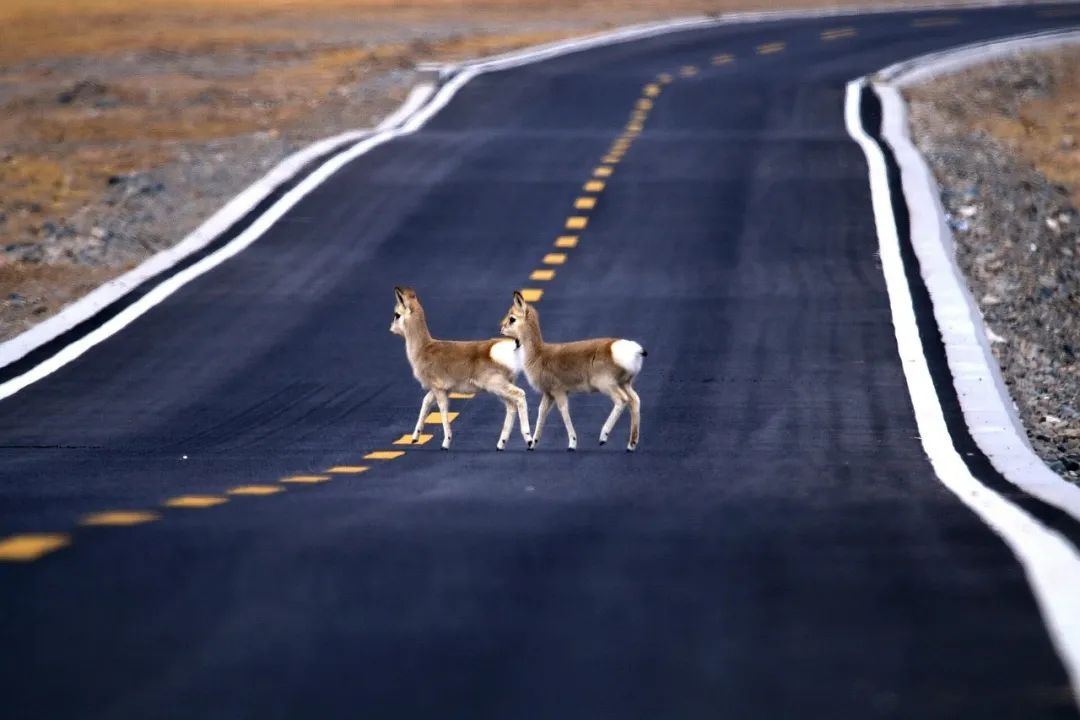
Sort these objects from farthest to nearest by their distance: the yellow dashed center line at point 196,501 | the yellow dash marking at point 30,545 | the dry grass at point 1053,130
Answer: the dry grass at point 1053,130, the yellow dashed center line at point 196,501, the yellow dash marking at point 30,545

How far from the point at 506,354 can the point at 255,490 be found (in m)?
2.74

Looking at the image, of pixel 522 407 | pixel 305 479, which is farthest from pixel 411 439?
pixel 305 479

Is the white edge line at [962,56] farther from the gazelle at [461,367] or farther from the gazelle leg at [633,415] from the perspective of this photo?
the gazelle leg at [633,415]

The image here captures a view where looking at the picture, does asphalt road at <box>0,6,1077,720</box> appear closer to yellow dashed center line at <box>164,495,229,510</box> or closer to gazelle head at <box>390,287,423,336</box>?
yellow dashed center line at <box>164,495,229,510</box>

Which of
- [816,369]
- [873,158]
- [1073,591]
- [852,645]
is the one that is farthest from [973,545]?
[873,158]

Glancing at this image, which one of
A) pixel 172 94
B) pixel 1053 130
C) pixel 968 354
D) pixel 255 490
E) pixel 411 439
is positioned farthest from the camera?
pixel 172 94

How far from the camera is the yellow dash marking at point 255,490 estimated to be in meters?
11.3

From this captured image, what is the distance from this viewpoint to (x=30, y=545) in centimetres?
859

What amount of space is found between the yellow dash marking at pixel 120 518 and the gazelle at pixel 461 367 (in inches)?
165

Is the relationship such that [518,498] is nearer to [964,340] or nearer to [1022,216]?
[964,340]

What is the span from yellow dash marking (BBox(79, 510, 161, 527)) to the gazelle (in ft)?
13.7

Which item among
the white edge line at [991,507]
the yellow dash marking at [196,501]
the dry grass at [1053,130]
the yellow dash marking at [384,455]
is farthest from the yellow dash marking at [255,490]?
the dry grass at [1053,130]

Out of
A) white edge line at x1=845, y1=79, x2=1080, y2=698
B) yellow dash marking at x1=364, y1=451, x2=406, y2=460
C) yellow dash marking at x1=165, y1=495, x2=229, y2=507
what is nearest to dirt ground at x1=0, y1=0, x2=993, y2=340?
yellow dash marking at x1=364, y1=451, x2=406, y2=460

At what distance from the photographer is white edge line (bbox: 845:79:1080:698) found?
733cm
